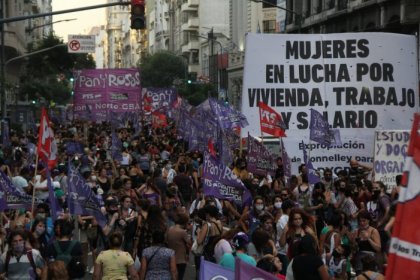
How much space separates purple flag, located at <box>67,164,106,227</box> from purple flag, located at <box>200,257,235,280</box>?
14.6ft

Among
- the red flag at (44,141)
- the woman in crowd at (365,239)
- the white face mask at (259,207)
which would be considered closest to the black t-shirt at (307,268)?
the woman in crowd at (365,239)

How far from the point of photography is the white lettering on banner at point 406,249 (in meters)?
4.77

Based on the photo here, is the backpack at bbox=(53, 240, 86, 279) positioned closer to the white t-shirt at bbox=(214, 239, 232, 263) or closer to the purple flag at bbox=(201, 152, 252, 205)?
the white t-shirt at bbox=(214, 239, 232, 263)

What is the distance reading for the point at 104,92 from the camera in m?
37.3

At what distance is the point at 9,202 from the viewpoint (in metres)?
12.8

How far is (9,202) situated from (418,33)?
27679 mm

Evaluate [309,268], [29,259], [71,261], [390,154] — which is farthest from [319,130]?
[309,268]

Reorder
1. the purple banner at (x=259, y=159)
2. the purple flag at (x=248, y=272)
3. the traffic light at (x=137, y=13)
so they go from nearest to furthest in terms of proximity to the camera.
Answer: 1. the purple flag at (x=248, y=272)
2. the traffic light at (x=137, y=13)
3. the purple banner at (x=259, y=159)

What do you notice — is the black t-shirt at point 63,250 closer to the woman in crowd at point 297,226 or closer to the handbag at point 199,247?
the handbag at point 199,247

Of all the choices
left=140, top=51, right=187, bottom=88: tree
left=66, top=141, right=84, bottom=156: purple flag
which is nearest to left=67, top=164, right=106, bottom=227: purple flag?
left=66, top=141, right=84, bottom=156: purple flag

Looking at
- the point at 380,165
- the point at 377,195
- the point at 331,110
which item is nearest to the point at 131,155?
the point at 331,110

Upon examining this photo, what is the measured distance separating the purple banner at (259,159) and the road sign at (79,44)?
1792 inches

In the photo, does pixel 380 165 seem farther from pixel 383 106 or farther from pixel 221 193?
pixel 221 193

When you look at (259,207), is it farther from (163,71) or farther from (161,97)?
(163,71)
